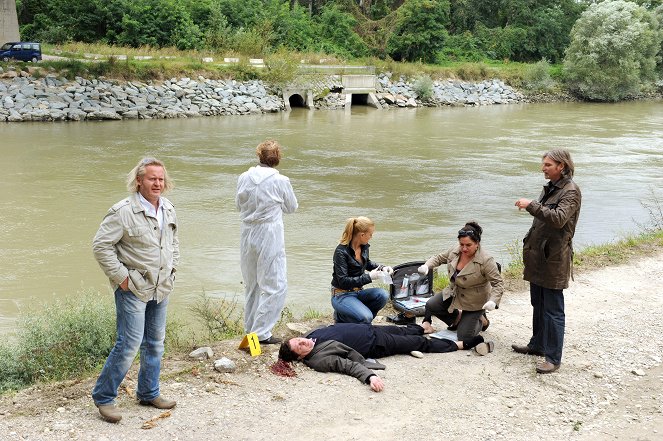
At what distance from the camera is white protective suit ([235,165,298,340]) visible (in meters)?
6.12

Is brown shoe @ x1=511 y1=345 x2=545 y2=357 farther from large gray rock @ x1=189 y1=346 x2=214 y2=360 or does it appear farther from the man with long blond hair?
the man with long blond hair

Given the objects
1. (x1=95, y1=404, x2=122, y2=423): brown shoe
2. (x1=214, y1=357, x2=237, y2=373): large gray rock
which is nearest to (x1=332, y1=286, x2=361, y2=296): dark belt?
A: (x1=214, y1=357, x2=237, y2=373): large gray rock

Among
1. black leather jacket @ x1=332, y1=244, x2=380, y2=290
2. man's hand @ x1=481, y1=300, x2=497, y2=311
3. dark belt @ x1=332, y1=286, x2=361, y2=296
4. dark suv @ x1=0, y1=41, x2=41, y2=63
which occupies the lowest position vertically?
dark belt @ x1=332, y1=286, x2=361, y2=296

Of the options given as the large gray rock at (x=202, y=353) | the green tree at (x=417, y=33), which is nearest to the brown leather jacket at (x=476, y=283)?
the large gray rock at (x=202, y=353)

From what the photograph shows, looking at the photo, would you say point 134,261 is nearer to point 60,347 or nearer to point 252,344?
point 252,344

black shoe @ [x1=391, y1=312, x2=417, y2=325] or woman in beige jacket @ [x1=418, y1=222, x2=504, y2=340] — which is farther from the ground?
woman in beige jacket @ [x1=418, y1=222, x2=504, y2=340]

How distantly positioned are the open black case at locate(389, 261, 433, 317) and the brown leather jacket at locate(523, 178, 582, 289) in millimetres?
1500

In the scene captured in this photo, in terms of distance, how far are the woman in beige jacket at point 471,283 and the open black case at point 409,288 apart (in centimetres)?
64

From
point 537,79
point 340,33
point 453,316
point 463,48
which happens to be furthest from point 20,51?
point 463,48

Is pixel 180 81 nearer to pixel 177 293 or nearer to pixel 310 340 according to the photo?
pixel 177 293

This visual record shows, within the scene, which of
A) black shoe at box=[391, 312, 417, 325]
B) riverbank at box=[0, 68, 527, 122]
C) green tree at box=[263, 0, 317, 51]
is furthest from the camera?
green tree at box=[263, 0, 317, 51]

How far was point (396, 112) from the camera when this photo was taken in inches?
1431

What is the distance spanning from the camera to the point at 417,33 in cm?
4659

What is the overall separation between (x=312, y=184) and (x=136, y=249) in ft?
44.0
